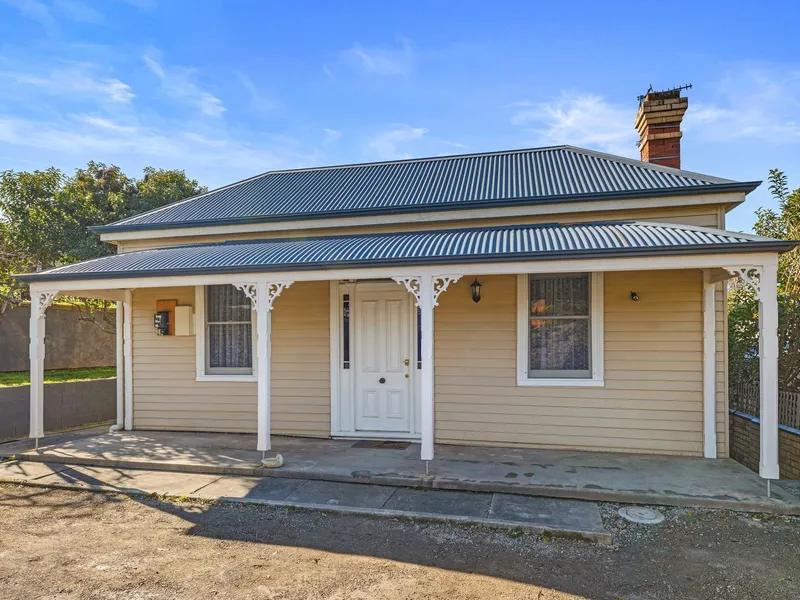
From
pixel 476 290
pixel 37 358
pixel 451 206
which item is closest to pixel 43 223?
pixel 37 358

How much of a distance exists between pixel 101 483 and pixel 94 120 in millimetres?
9009

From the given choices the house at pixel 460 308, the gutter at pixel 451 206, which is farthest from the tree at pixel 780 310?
the gutter at pixel 451 206

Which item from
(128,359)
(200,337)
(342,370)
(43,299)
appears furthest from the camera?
(128,359)

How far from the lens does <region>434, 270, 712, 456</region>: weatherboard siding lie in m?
6.35

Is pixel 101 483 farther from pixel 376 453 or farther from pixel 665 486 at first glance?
pixel 665 486

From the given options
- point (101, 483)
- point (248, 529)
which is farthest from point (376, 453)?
point (101, 483)

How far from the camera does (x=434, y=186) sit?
834cm

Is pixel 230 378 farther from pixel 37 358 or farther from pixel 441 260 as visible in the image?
pixel 441 260

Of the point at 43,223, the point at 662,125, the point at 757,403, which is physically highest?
the point at 662,125

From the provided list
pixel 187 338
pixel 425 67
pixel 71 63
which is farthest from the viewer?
pixel 425 67

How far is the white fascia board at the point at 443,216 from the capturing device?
646 centimetres

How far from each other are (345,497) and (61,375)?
9.81 metres

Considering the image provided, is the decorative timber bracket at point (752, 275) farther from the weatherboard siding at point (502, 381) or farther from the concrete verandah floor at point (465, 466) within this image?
the concrete verandah floor at point (465, 466)

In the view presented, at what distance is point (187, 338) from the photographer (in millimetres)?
8039
